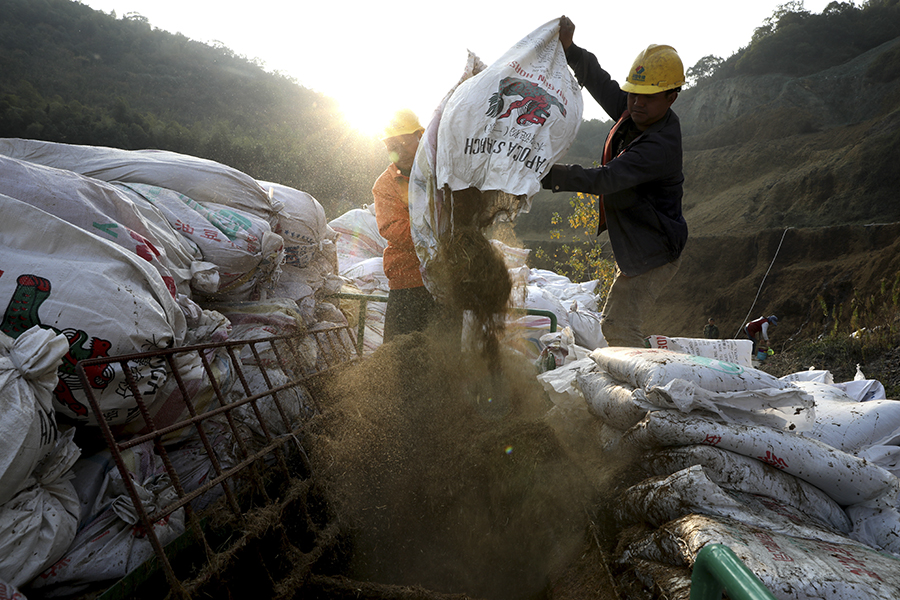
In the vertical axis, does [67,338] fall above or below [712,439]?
above

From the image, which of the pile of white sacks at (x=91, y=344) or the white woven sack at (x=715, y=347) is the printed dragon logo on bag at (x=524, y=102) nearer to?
the pile of white sacks at (x=91, y=344)

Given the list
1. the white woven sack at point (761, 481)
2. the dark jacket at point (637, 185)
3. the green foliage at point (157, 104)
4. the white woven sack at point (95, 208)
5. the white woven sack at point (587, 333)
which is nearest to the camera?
the white woven sack at point (761, 481)

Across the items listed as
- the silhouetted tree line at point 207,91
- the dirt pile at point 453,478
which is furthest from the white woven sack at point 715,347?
the silhouetted tree line at point 207,91

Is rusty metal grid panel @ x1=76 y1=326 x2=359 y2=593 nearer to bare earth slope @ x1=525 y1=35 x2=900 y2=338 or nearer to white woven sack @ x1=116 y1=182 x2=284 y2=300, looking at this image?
white woven sack @ x1=116 y1=182 x2=284 y2=300

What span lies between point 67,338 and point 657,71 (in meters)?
2.47

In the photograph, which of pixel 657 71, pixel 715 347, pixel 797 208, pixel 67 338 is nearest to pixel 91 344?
pixel 67 338

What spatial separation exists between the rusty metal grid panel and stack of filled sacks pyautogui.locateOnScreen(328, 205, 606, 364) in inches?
39.6

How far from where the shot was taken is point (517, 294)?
247cm

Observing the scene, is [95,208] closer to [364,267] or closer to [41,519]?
[41,519]

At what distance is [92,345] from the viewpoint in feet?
4.70

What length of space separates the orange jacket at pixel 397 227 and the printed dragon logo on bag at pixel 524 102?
84 cm

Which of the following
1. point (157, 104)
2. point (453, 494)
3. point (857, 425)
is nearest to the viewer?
point (453, 494)

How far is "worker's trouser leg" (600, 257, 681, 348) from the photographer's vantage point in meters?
2.38

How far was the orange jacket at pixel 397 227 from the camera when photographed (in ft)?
8.75
